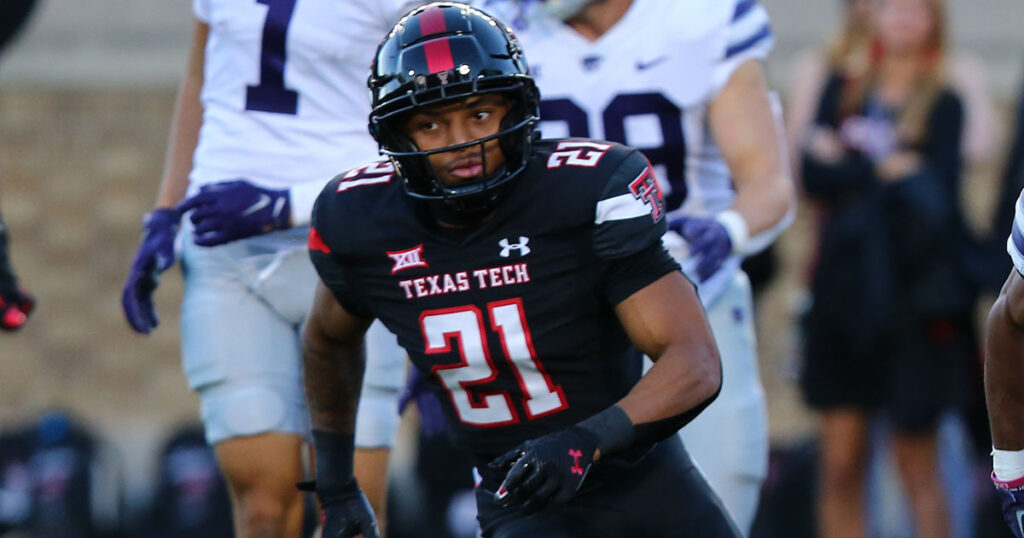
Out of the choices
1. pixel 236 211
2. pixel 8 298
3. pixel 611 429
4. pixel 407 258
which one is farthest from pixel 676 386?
pixel 8 298

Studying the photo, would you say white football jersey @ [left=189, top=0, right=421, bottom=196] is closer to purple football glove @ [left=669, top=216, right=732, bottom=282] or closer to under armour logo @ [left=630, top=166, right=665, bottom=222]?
purple football glove @ [left=669, top=216, right=732, bottom=282]

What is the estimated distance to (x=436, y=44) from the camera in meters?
3.43

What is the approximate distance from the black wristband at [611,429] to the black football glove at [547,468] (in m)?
0.02

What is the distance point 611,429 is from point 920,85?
2.99m

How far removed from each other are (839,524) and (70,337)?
444cm

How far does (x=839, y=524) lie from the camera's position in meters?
5.73

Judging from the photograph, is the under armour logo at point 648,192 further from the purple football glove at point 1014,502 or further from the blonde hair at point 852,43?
the blonde hair at point 852,43

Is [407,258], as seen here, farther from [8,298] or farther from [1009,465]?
[8,298]

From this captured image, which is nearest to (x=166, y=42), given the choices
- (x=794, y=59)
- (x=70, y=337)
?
(x=70, y=337)

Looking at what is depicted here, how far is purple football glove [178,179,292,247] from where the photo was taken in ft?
13.3

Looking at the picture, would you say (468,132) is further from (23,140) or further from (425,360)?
(23,140)

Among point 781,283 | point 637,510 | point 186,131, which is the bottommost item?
point 781,283

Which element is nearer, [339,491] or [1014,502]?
[1014,502]

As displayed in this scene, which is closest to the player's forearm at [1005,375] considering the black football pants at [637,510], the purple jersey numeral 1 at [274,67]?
the black football pants at [637,510]
